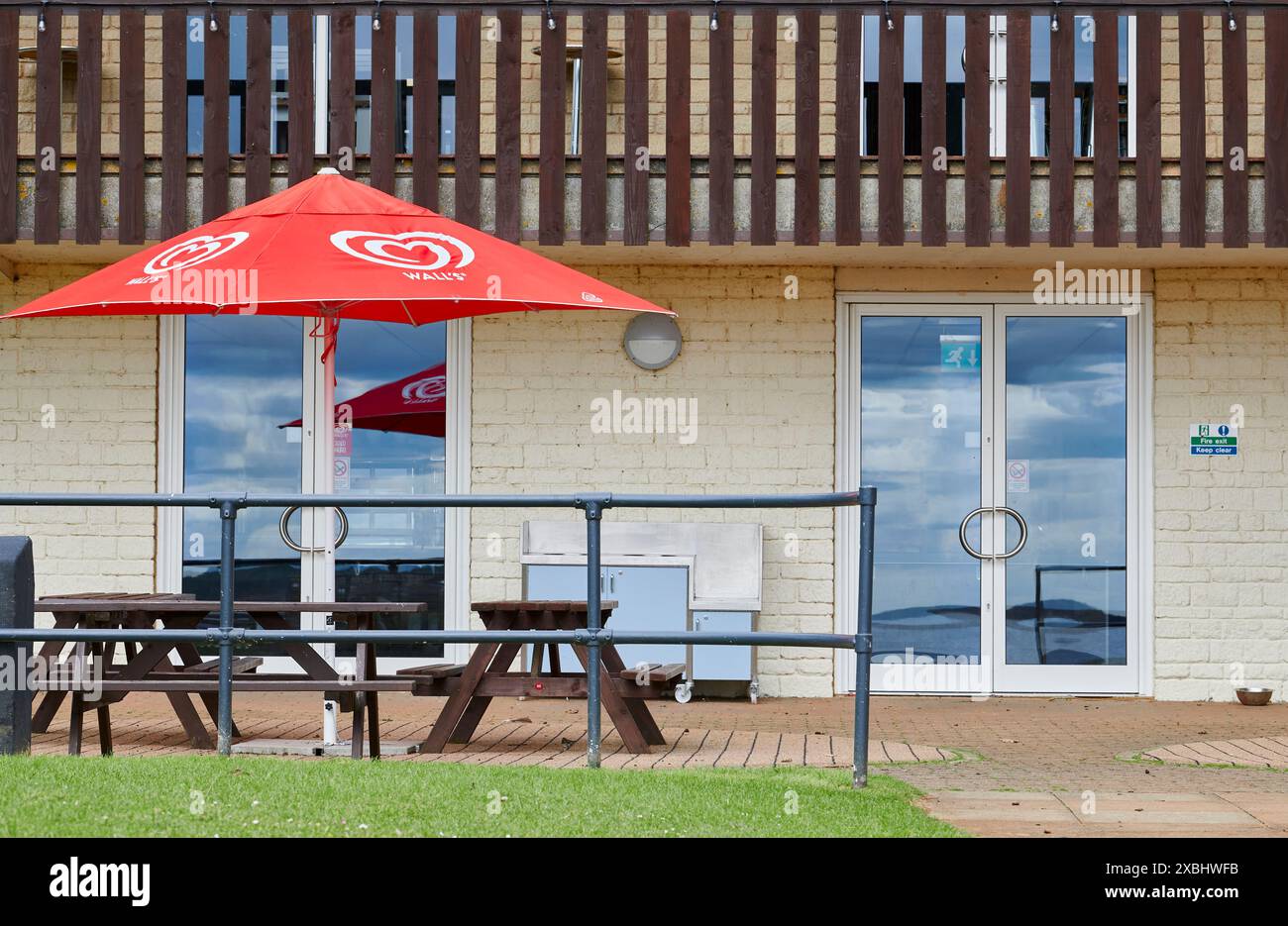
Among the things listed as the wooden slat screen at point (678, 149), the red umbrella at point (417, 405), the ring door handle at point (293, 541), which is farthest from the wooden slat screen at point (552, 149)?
the ring door handle at point (293, 541)

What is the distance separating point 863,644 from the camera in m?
5.75

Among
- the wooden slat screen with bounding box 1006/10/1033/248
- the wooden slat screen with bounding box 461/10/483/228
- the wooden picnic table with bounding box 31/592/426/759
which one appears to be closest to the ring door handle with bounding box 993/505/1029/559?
the wooden slat screen with bounding box 1006/10/1033/248

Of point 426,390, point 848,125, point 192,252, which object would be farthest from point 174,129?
point 848,125

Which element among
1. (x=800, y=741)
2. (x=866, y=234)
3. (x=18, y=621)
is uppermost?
(x=866, y=234)

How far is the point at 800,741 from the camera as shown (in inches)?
308

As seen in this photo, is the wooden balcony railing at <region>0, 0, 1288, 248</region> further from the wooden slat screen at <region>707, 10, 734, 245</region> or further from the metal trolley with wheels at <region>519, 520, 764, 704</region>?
the metal trolley with wheels at <region>519, 520, 764, 704</region>

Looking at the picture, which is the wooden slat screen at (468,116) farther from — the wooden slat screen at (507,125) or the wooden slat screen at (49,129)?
the wooden slat screen at (49,129)

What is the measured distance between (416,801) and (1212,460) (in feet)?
23.2

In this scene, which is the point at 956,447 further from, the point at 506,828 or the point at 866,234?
the point at 506,828

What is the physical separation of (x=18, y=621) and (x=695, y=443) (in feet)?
16.9

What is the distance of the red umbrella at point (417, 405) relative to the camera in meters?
10.6

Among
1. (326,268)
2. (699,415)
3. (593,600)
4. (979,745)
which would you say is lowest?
(979,745)

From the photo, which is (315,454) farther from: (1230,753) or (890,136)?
(1230,753)

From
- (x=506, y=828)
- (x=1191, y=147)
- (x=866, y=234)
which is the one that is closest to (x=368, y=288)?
(x=506, y=828)
